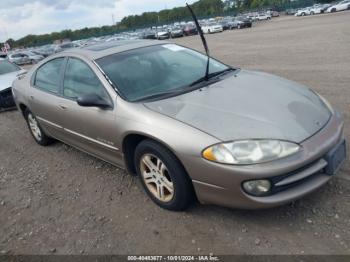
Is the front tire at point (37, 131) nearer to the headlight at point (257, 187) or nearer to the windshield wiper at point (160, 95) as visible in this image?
the windshield wiper at point (160, 95)

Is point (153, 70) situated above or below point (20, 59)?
above

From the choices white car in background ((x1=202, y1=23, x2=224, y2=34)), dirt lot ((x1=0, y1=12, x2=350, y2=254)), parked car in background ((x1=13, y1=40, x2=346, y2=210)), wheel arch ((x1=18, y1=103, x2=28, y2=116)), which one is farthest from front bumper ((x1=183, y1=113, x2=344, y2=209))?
white car in background ((x1=202, y1=23, x2=224, y2=34))

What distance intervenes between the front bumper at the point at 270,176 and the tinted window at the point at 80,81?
1.40m

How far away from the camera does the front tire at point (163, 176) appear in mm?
2973

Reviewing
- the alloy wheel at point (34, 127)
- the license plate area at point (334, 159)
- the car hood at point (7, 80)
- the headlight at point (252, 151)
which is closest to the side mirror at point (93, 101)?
the headlight at point (252, 151)

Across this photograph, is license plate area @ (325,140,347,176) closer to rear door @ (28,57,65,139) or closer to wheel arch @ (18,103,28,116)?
rear door @ (28,57,65,139)

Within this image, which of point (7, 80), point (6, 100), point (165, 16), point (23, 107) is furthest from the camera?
point (165, 16)

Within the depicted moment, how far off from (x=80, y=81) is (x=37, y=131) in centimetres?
193

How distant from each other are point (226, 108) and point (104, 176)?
1884 millimetres

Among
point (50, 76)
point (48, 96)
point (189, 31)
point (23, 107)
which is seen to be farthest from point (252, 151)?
point (189, 31)

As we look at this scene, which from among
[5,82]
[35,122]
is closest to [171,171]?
[35,122]

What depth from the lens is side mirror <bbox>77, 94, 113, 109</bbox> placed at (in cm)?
346

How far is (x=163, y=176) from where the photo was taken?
3.20 meters

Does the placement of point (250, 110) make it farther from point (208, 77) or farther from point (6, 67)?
point (6, 67)
